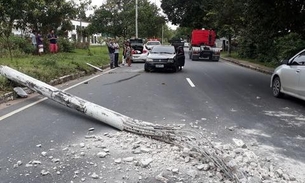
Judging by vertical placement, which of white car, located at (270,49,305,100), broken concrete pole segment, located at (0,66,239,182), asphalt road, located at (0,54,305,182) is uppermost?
white car, located at (270,49,305,100)

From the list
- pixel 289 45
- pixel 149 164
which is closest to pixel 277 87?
pixel 149 164

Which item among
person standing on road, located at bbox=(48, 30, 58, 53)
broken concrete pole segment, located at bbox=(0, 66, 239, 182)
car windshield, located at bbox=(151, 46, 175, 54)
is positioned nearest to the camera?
broken concrete pole segment, located at bbox=(0, 66, 239, 182)

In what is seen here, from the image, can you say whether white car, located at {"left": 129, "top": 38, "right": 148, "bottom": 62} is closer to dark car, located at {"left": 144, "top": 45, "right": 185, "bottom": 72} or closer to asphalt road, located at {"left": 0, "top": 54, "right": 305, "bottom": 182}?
dark car, located at {"left": 144, "top": 45, "right": 185, "bottom": 72}

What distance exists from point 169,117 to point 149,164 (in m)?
2.95

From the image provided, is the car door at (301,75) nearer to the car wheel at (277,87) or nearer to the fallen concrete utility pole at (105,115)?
the car wheel at (277,87)

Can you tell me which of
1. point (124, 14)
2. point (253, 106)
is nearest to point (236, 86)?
point (253, 106)

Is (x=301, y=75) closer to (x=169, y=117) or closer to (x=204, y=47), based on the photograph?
(x=169, y=117)

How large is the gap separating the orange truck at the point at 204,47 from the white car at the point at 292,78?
2103 cm

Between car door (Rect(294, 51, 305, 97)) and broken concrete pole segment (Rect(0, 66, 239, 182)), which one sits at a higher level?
car door (Rect(294, 51, 305, 97))

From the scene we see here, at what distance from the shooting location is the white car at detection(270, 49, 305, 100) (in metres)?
9.29

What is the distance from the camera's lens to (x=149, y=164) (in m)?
4.99

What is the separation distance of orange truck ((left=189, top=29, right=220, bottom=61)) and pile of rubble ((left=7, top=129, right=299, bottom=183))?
1047 inches

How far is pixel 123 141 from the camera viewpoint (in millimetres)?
5988

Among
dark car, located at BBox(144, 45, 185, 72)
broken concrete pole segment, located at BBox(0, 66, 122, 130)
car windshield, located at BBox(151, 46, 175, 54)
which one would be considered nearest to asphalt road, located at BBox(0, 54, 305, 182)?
broken concrete pole segment, located at BBox(0, 66, 122, 130)
